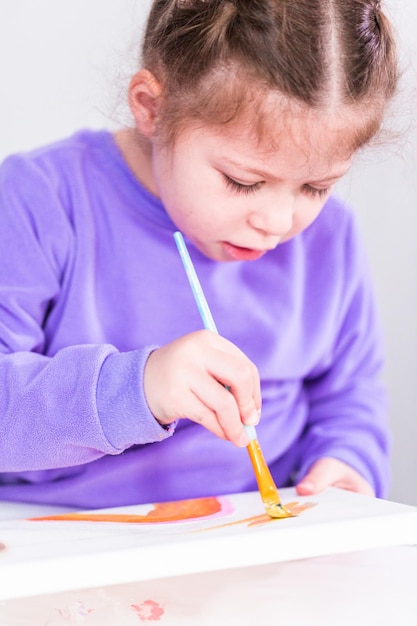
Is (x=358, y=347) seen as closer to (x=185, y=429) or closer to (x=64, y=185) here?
(x=185, y=429)

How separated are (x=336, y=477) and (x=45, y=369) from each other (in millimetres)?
302

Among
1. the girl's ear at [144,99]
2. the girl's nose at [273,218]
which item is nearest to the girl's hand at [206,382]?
the girl's nose at [273,218]

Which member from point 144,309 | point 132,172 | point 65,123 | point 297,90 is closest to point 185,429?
point 144,309

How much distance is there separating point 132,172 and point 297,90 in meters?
0.26

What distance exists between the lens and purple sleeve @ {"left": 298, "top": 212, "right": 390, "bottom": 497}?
968 mm

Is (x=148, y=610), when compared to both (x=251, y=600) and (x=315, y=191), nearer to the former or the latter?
(x=251, y=600)

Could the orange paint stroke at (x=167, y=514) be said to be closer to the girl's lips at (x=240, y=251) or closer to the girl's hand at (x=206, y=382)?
the girl's hand at (x=206, y=382)

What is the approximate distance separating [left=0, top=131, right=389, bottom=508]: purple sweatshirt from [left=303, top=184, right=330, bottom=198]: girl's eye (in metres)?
0.17

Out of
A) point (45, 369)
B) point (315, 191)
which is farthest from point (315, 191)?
point (45, 369)

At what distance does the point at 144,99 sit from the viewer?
84cm

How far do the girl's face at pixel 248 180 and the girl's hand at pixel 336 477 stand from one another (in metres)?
0.21

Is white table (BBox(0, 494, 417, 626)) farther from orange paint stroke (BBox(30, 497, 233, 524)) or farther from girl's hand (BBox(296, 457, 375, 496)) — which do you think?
girl's hand (BBox(296, 457, 375, 496))

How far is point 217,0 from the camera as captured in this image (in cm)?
75

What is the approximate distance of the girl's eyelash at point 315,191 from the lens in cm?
79
